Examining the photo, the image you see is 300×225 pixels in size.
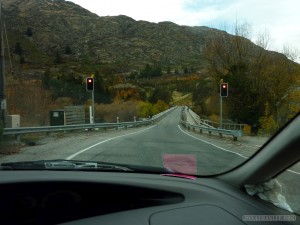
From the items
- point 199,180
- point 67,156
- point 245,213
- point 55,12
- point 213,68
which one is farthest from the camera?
point 67,156

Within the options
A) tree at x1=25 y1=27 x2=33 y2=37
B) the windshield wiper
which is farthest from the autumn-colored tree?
tree at x1=25 y1=27 x2=33 y2=37

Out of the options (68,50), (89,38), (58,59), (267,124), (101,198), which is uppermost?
(89,38)

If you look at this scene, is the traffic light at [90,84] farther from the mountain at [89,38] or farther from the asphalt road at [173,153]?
the asphalt road at [173,153]

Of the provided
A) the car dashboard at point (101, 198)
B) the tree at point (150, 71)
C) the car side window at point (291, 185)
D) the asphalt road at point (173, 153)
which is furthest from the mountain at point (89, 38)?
the car dashboard at point (101, 198)

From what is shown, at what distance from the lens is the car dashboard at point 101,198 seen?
8.00ft

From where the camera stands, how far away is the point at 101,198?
255cm

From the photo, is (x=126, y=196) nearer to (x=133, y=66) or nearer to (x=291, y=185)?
(x=291, y=185)

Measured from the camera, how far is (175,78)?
5.23m

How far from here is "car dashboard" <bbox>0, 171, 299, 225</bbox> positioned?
244 cm

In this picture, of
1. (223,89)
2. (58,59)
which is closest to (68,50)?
(58,59)

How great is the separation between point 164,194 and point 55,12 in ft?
13.6

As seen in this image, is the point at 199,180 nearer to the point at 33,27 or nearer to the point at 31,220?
the point at 31,220

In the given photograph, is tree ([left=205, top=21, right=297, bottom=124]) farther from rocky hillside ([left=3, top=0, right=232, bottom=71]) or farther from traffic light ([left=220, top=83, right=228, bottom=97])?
rocky hillside ([left=3, top=0, right=232, bottom=71])

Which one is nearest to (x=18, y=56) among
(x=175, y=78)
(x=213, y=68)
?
(x=175, y=78)
